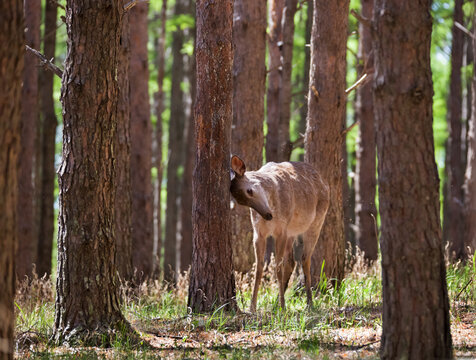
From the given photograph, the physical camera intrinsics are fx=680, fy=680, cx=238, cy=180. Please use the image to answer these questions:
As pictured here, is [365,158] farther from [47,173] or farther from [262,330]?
[262,330]

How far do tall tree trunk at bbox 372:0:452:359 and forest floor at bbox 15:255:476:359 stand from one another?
0.89m

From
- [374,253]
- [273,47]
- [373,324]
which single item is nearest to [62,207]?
[373,324]

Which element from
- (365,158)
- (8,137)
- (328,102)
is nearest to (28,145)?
(328,102)

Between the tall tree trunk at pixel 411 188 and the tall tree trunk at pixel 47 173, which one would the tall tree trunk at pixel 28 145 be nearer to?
the tall tree trunk at pixel 47 173

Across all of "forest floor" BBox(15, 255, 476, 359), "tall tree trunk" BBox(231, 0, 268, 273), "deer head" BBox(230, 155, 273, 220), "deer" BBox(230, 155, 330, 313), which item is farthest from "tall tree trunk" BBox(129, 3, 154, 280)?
"deer head" BBox(230, 155, 273, 220)

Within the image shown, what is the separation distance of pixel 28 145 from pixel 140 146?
2.85 m

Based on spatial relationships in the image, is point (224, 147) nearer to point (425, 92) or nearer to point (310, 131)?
point (310, 131)

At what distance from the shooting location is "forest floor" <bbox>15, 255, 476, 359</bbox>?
274 inches

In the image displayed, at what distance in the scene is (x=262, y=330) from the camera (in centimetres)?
816

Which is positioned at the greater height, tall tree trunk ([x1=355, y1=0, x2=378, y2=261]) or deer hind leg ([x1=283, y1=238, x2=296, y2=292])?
tall tree trunk ([x1=355, y1=0, x2=378, y2=261])

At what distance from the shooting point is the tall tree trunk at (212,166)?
888 cm

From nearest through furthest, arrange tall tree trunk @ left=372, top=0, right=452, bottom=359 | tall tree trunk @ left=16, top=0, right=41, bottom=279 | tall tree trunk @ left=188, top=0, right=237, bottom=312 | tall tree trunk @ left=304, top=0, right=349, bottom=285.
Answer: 1. tall tree trunk @ left=372, top=0, right=452, bottom=359
2. tall tree trunk @ left=188, top=0, right=237, bottom=312
3. tall tree trunk @ left=304, top=0, right=349, bottom=285
4. tall tree trunk @ left=16, top=0, right=41, bottom=279

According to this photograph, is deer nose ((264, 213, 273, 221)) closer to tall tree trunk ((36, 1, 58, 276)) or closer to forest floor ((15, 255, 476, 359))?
forest floor ((15, 255, 476, 359))

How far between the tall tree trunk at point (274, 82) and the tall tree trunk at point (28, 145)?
5833 millimetres
